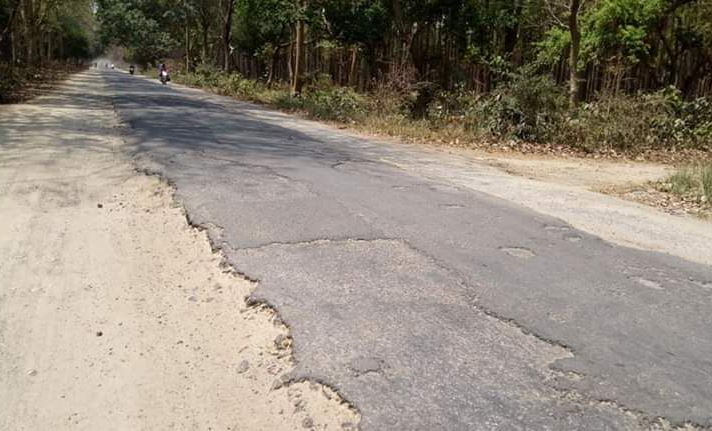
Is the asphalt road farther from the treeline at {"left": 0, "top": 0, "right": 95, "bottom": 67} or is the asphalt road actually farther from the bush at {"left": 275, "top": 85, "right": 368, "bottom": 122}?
the treeline at {"left": 0, "top": 0, "right": 95, "bottom": 67}

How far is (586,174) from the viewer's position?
10852mm

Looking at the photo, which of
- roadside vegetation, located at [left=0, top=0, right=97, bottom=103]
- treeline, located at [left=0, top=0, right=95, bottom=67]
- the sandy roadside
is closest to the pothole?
the sandy roadside

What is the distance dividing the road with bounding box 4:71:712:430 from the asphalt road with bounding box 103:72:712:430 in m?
0.01

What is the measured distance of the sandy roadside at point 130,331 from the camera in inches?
117

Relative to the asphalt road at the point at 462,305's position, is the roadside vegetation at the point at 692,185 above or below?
above

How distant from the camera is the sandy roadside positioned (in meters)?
2.97

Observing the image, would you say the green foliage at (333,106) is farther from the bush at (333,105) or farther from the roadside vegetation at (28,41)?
the roadside vegetation at (28,41)

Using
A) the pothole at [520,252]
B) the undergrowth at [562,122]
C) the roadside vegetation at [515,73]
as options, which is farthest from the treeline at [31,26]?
the pothole at [520,252]

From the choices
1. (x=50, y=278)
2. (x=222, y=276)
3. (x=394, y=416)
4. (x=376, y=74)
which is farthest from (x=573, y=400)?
(x=376, y=74)

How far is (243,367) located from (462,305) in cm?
152

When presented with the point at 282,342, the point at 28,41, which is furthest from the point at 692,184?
the point at 28,41

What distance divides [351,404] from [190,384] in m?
0.92

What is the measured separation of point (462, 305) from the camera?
4070 mm

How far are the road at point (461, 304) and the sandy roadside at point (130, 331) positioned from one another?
0.66 feet
